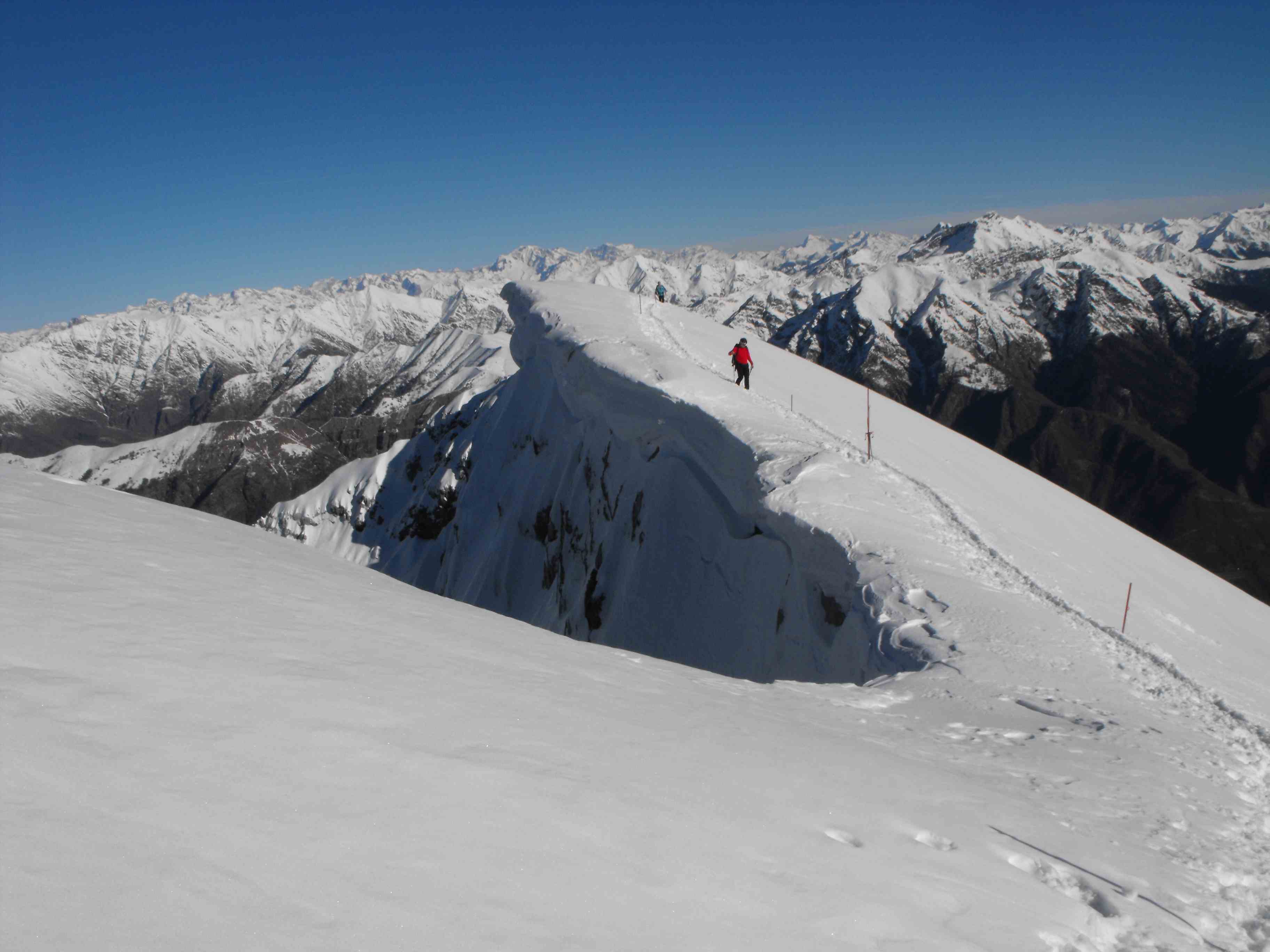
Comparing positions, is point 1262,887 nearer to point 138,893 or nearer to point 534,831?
point 534,831

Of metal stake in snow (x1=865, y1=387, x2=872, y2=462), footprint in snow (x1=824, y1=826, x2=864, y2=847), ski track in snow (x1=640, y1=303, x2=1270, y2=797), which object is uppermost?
metal stake in snow (x1=865, y1=387, x2=872, y2=462)

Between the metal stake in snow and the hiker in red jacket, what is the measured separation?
4696 millimetres

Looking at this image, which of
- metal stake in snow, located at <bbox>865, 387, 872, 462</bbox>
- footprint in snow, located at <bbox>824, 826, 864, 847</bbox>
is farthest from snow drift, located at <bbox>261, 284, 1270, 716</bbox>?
footprint in snow, located at <bbox>824, 826, 864, 847</bbox>

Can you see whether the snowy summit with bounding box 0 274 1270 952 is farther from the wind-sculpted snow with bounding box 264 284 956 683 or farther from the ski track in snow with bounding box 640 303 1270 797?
the wind-sculpted snow with bounding box 264 284 956 683

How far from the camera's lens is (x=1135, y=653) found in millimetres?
12922

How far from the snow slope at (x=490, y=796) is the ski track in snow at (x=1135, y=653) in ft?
0.85

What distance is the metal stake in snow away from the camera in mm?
22208

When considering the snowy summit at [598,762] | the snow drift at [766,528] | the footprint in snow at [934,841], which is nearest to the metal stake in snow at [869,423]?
the snow drift at [766,528]

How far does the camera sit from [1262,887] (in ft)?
20.5

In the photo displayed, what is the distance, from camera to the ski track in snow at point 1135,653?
9500 millimetres

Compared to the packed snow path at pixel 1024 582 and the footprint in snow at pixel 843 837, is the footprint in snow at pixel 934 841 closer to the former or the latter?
the footprint in snow at pixel 843 837

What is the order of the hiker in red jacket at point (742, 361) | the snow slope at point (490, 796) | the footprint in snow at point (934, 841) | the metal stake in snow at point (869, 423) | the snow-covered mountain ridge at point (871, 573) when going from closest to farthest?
the snow slope at point (490, 796) < the footprint in snow at point (934, 841) < the snow-covered mountain ridge at point (871, 573) < the metal stake in snow at point (869, 423) < the hiker in red jacket at point (742, 361)

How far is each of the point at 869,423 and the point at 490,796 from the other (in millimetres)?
22791

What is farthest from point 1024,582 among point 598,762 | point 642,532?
point 642,532
